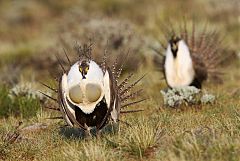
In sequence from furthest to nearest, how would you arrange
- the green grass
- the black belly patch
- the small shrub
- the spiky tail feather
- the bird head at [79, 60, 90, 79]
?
the spiky tail feather < the green grass < the small shrub < the black belly patch < the bird head at [79, 60, 90, 79]

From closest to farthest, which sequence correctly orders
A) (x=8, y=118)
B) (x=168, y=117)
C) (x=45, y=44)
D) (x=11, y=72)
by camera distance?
(x=168, y=117) < (x=8, y=118) < (x=11, y=72) < (x=45, y=44)

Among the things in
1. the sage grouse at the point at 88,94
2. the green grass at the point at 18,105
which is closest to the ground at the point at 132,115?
the green grass at the point at 18,105

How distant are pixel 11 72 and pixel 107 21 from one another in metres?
2.48

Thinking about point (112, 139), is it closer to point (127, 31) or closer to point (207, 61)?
point (207, 61)

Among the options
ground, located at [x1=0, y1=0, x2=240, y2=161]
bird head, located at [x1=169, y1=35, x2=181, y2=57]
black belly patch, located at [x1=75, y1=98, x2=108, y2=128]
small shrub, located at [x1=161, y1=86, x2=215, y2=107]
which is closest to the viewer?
ground, located at [x1=0, y1=0, x2=240, y2=161]

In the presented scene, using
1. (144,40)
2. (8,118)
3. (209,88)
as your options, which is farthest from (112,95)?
(144,40)

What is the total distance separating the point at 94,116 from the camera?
4.08 m

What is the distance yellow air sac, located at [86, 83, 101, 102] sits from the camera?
3824mm

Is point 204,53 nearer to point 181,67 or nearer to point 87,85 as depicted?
point 181,67

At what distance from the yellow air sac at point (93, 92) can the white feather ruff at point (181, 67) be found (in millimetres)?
2897

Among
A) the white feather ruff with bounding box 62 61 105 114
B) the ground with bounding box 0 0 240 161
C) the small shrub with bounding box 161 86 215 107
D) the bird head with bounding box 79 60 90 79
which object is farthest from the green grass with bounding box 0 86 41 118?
the bird head with bounding box 79 60 90 79

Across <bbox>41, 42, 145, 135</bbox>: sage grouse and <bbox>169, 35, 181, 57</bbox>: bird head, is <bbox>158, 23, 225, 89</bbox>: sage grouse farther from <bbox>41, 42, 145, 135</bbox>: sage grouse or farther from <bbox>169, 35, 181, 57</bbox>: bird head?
<bbox>41, 42, 145, 135</bbox>: sage grouse

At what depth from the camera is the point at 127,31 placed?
10758 millimetres

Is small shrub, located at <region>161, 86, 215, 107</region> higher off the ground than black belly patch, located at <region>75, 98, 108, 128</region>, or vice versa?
small shrub, located at <region>161, 86, 215, 107</region>
